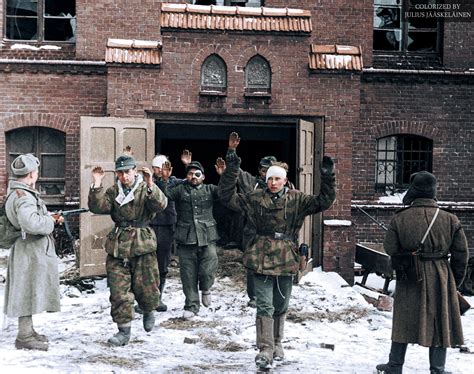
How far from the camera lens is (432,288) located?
18.4ft

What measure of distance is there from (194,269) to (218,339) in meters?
1.21

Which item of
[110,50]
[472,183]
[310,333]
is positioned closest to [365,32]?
[472,183]

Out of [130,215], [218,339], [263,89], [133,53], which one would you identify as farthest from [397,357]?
[133,53]

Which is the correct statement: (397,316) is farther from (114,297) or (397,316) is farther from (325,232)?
(325,232)

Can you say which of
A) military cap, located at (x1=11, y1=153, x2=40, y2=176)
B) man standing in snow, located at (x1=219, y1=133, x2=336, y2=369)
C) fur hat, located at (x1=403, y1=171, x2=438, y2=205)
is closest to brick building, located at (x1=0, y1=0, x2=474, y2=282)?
military cap, located at (x1=11, y1=153, x2=40, y2=176)

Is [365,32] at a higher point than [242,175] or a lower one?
higher

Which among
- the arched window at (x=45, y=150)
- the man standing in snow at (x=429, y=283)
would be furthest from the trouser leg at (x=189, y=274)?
the arched window at (x=45, y=150)

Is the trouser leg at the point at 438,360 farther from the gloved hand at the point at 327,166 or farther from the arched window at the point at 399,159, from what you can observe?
the arched window at the point at 399,159

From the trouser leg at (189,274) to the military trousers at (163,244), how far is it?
1.34 feet

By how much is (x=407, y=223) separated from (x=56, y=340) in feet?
12.6

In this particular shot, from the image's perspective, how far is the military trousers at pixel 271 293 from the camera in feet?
A: 19.6

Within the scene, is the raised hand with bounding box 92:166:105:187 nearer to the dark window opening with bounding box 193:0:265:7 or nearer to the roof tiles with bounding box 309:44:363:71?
the roof tiles with bounding box 309:44:363:71

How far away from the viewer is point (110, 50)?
410 inches

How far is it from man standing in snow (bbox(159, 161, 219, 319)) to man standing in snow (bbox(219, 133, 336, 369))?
1761 millimetres
